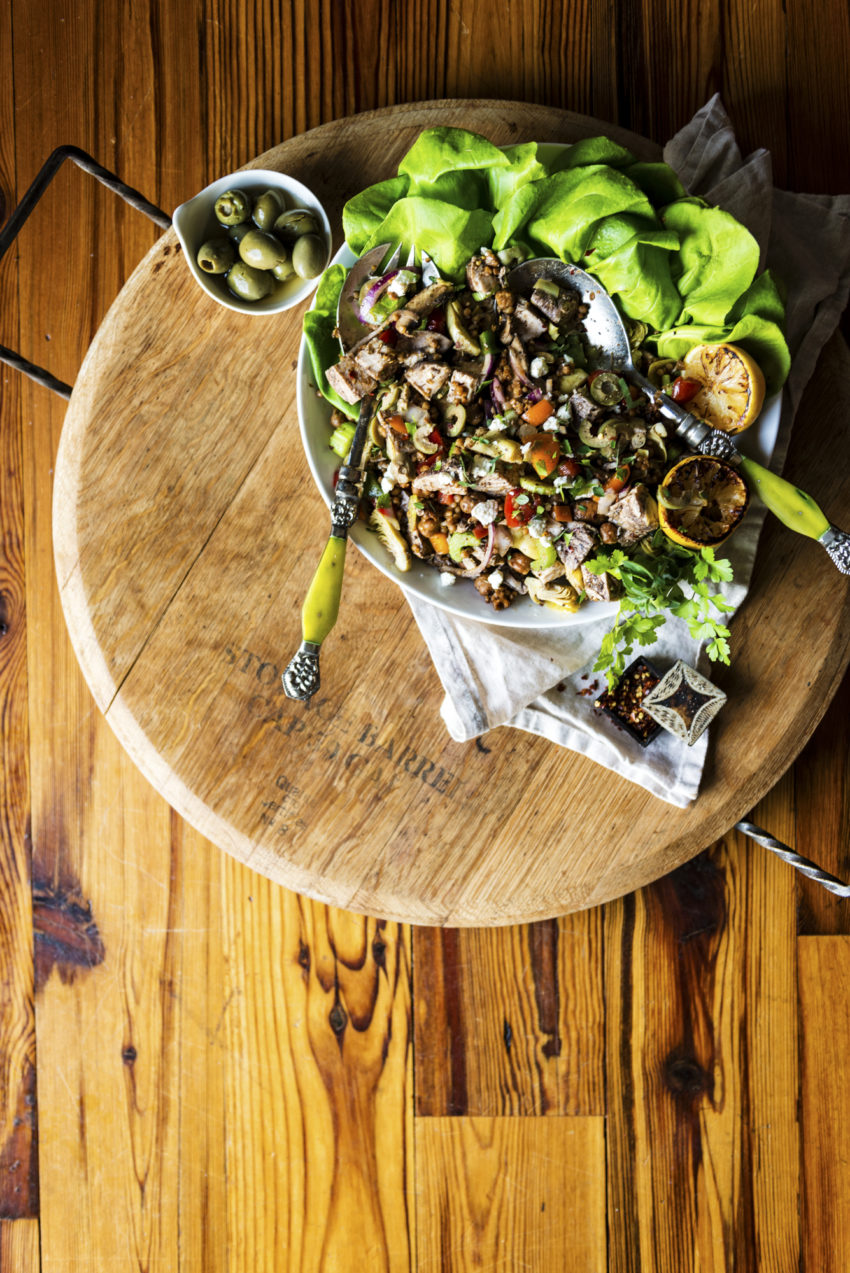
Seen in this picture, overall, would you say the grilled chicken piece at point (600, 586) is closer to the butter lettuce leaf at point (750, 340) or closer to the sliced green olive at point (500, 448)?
the sliced green olive at point (500, 448)

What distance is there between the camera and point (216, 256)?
1848 millimetres

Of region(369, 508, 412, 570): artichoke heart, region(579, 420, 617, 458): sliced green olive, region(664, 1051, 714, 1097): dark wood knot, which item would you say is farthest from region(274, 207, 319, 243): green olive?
region(664, 1051, 714, 1097): dark wood knot

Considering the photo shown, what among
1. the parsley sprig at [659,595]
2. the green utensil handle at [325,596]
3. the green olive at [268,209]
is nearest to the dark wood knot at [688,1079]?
the parsley sprig at [659,595]

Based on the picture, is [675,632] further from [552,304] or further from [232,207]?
[232,207]

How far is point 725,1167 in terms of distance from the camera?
7.92 feet

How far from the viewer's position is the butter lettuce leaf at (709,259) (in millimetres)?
1661

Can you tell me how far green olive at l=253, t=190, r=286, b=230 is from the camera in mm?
1844

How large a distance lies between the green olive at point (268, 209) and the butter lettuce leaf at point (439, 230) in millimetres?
235

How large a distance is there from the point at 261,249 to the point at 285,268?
65mm

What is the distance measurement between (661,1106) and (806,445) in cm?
168

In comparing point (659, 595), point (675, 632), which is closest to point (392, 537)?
point (659, 595)

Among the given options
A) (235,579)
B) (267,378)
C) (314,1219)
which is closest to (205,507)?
(235,579)

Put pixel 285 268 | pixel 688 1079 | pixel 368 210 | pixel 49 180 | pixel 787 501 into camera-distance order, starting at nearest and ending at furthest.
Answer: pixel 787 501
pixel 368 210
pixel 285 268
pixel 49 180
pixel 688 1079

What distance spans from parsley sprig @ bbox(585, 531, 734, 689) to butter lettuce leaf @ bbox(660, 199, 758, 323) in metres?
0.43
